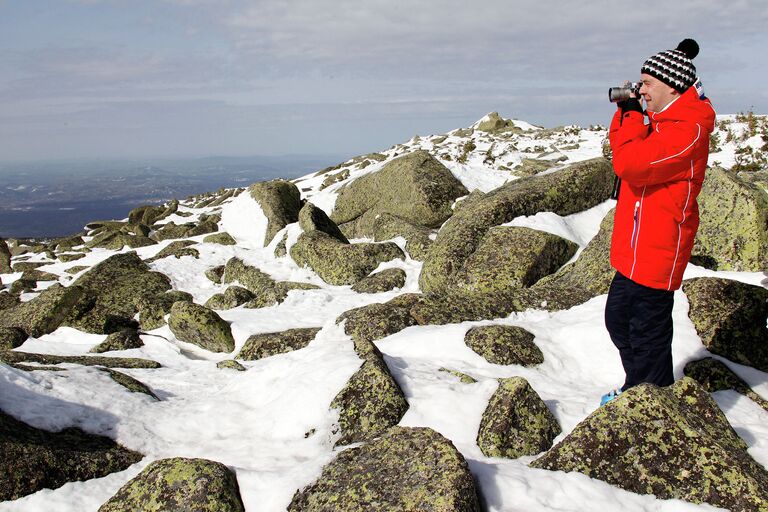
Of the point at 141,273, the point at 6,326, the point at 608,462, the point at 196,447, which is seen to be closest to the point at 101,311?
the point at 6,326

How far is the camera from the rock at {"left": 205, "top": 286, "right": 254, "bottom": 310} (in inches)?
728

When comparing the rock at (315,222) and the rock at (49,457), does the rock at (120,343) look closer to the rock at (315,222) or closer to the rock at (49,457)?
the rock at (49,457)

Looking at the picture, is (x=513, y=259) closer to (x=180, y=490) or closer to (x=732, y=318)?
(x=732, y=318)

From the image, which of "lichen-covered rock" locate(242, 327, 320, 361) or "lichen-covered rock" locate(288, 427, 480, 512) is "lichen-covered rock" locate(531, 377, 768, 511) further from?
"lichen-covered rock" locate(242, 327, 320, 361)

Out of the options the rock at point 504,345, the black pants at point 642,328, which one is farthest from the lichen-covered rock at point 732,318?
the rock at point 504,345

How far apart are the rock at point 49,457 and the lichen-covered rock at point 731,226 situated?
12.3 m

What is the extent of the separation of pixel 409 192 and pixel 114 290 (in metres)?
12.9

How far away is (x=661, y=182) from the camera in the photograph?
591cm

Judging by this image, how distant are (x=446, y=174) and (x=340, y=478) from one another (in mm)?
20834

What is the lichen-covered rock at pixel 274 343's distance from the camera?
38.5ft

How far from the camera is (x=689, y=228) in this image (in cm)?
617

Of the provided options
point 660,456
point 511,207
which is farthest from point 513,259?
point 660,456

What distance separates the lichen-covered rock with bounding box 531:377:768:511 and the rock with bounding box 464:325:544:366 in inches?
132

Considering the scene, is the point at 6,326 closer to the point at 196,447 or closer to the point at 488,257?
the point at 196,447
